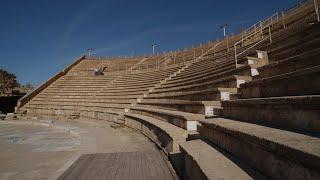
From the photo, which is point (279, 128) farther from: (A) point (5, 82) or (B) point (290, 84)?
(A) point (5, 82)

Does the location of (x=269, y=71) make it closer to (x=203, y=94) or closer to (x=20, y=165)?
(x=203, y=94)

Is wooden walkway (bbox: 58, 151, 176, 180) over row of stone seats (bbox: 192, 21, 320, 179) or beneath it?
beneath

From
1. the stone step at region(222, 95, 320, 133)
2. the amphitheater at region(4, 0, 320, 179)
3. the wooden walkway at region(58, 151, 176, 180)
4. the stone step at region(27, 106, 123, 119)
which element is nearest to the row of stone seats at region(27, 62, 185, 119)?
Answer: the stone step at region(27, 106, 123, 119)

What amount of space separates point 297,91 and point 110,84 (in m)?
23.0

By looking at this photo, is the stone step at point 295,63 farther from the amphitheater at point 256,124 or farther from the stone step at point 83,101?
the stone step at point 83,101

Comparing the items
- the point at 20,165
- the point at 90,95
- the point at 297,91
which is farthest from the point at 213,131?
the point at 90,95

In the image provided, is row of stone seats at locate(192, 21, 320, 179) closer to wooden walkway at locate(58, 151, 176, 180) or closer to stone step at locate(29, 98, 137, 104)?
wooden walkway at locate(58, 151, 176, 180)

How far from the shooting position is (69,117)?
20.9 metres

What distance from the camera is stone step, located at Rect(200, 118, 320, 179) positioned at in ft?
7.50

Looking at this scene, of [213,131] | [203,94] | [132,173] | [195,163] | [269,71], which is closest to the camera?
[195,163]

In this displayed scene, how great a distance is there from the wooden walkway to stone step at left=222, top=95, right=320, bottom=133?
69.9 inches

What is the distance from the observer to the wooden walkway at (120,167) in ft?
17.7

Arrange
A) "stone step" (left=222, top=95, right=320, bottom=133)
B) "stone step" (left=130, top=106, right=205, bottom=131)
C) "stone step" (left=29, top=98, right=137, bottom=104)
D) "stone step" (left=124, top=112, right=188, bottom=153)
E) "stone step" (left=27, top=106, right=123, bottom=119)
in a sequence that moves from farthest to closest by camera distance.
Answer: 1. "stone step" (left=29, top=98, right=137, bottom=104)
2. "stone step" (left=27, top=106, right=123, bottom=119)
3. "stone step" (left=130, top=106, right=205, bottom=131)
4. "stone step" (left=124, top=112, right=188, bottom=153)
5. "stone step" (left=222, top=95, right=320, bottom=133)

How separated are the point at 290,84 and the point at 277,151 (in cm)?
186
